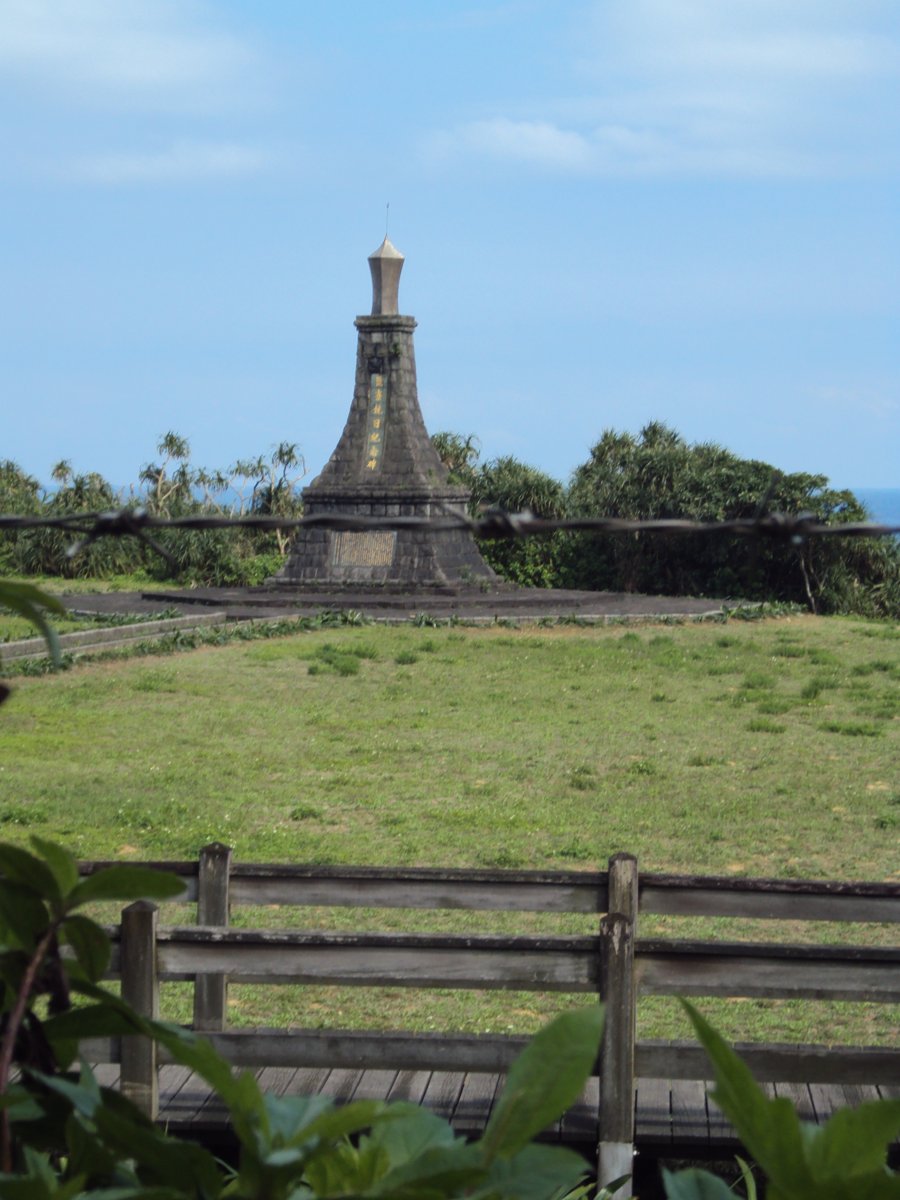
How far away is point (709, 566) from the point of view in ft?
90.4

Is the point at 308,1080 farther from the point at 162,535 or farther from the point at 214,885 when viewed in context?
the point at 162,535

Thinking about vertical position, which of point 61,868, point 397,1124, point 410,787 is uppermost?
point 61,868

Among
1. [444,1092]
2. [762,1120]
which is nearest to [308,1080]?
A: [444,1092]

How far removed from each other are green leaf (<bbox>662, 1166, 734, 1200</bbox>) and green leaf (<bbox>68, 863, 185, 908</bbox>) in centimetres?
34

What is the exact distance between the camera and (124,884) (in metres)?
0.96

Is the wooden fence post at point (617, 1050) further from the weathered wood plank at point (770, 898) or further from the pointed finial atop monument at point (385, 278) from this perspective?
the pointed finial atop monument at point (385, 278)

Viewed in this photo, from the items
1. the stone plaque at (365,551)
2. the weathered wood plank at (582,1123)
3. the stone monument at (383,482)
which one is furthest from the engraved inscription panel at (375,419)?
the weathered wood plank at (582,1123)

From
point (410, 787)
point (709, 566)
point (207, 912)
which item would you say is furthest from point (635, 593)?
point (207, 912)

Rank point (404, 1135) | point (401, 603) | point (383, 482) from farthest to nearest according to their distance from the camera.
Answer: point (383, 482), point (401, 603), point (404, 1135)

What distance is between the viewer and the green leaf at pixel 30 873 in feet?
3.11

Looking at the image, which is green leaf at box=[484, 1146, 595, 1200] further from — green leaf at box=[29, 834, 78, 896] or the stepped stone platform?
the stepped stone platform

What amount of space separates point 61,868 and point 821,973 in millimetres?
3782

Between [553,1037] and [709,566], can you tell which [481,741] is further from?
[709,566]

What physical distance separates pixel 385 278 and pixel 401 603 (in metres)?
6.04
